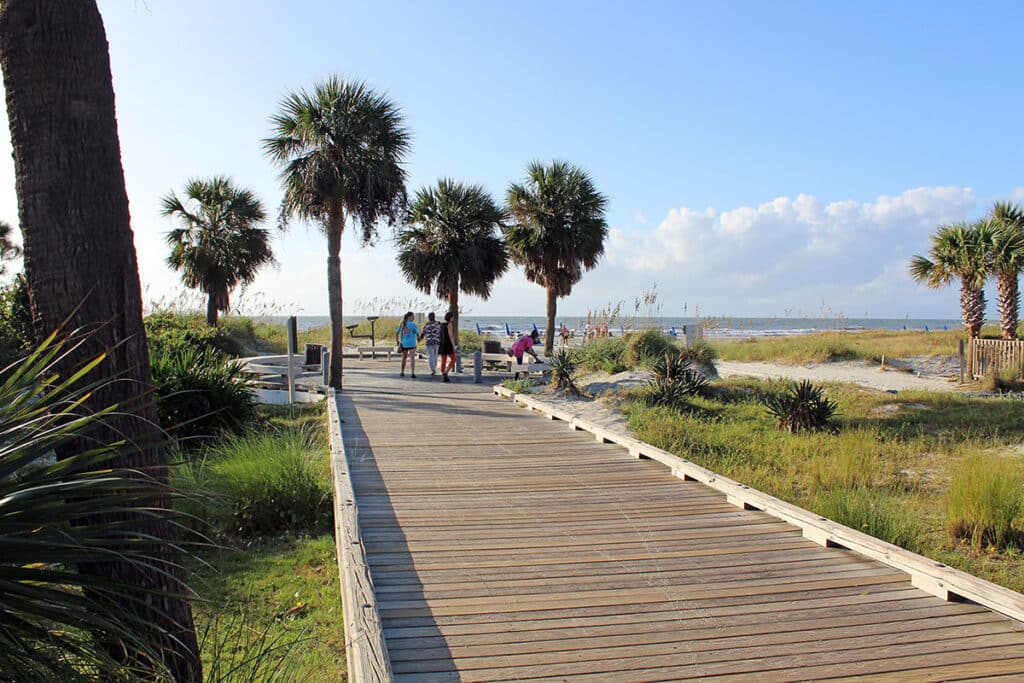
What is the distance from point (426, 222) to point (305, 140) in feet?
33.6

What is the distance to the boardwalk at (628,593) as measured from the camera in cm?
360

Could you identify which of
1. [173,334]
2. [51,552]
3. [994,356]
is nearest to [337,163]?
[173,334]

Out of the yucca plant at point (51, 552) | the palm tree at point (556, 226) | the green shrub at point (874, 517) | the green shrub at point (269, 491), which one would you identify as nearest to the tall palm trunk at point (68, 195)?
the yucca plant at point (51, 552)

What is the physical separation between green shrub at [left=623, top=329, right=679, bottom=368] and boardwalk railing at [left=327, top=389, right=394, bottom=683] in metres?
11.2

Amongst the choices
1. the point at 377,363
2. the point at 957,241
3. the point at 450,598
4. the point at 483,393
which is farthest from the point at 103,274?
the point at 957,241

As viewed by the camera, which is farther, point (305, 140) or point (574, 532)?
point (305, 140)

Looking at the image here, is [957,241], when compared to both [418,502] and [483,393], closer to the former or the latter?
[483,393]

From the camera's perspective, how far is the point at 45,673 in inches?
90.5

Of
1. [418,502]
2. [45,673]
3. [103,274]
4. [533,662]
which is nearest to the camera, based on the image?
[45,673]

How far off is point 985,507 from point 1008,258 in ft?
68.6

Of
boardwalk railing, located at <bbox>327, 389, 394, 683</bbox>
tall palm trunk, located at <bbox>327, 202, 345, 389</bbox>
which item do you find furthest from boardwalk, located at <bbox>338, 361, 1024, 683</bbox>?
tall palm trunk, located at <bbox>327, 202, 345, 389</bbox>

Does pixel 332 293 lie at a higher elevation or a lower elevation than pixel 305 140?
lower

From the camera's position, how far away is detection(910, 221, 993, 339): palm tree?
918 inches

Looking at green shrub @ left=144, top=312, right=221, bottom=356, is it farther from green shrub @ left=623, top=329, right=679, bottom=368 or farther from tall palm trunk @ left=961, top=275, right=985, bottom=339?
tall palm trunk @ left=961, top=275, right=985, bottom=339
